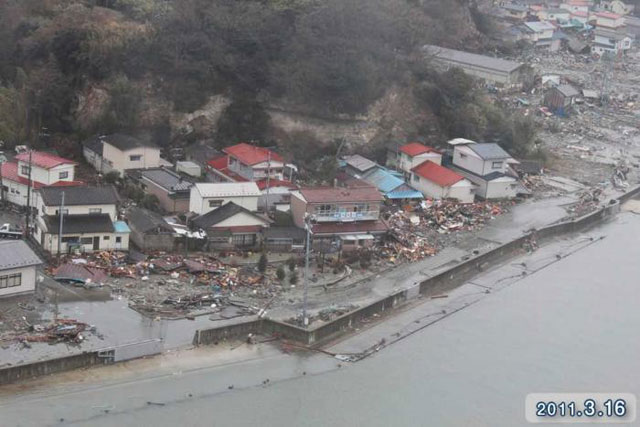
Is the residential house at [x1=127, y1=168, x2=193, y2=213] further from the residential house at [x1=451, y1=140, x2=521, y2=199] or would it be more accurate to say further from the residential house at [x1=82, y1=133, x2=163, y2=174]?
the residential house at [x1=451, y1=140, x2=521, y2=199]

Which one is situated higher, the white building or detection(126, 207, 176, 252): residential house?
the white building

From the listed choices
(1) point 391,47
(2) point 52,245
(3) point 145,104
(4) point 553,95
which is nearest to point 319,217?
(2) point 52,245

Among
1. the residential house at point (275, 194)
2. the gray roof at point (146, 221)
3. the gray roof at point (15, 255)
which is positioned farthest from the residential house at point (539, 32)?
the gray roof at point (15, 255)

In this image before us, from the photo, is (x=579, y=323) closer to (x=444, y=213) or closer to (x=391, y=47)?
(x=444, y=213)

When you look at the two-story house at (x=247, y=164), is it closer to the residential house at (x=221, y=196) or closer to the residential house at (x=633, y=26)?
the residential house at (x=221, y=196)

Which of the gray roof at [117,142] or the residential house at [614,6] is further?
the residential house at [614,6]

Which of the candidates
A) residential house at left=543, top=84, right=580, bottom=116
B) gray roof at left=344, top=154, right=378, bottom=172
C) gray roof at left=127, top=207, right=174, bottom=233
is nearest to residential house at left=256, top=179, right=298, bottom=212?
gray roof at left=344, top=154, right=378, bottom=172
